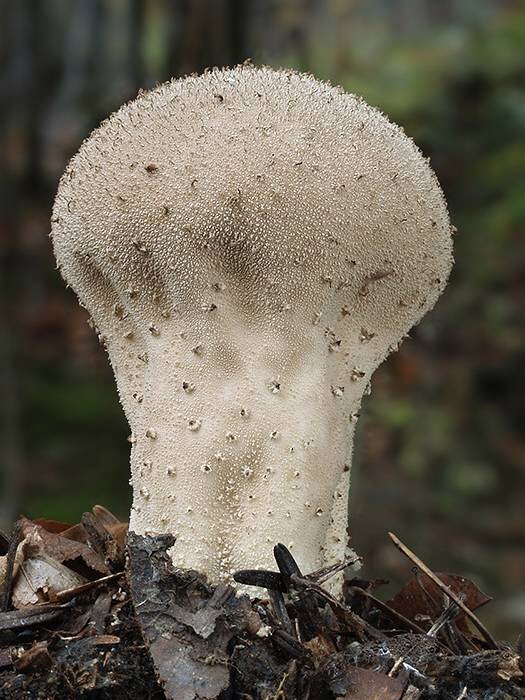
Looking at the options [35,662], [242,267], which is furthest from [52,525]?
[242,267]

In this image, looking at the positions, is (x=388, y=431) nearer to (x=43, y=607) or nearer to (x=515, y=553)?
(x=515, y=553)

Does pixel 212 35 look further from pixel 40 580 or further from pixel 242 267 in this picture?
pixel 40 580

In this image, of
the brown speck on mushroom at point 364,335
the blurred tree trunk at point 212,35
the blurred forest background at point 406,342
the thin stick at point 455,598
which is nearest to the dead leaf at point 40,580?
the thin stick at point 455,598

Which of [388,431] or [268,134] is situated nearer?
[268,134]

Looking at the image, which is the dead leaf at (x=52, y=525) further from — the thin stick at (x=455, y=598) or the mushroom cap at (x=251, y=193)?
the thin stick at (x=455, y=598)

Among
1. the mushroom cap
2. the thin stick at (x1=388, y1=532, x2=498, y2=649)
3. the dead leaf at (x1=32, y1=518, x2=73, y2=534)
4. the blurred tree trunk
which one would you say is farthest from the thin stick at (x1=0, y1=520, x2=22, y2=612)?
the blurred tree trunk

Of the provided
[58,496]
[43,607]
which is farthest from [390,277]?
[58,496]
